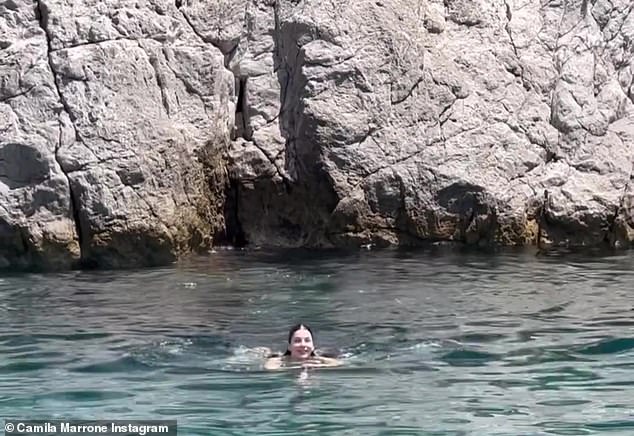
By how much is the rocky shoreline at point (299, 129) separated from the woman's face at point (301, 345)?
702 cm

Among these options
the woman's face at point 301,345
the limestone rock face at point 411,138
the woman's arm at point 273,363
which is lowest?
the woman's arm at point 273,363

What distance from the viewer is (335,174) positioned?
19.1m

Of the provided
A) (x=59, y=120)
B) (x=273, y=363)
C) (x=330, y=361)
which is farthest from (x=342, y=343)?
(x=59, y=120)

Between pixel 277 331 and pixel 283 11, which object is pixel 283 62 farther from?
pixel 277 331

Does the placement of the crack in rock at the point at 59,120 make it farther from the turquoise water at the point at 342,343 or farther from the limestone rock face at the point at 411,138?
the limestone rock face at the point at 411,138

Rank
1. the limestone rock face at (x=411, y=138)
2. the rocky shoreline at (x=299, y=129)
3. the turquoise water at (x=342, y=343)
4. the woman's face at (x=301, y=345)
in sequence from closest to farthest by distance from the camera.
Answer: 1. the turquoise water at (x=342, y=343)
2. the woman's face at (x=301, y=345)
3. the rocky shoreline at (x=299, y=129)
4. the limestone rock face at (x=411, y=138)

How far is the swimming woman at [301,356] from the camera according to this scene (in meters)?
10.7

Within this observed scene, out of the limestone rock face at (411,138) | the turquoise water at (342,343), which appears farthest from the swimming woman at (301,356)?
the limestone rock face at (411,138)

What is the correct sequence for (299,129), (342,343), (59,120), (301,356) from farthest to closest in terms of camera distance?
(299,129) < (59,120) < (342,343) < (301,356)

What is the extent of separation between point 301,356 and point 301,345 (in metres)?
0.12

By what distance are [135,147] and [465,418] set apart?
405 inches

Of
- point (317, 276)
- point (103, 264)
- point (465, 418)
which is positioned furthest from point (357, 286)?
point (465, 418)

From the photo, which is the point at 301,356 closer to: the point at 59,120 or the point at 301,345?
the point at 301,345

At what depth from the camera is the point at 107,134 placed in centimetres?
1781
